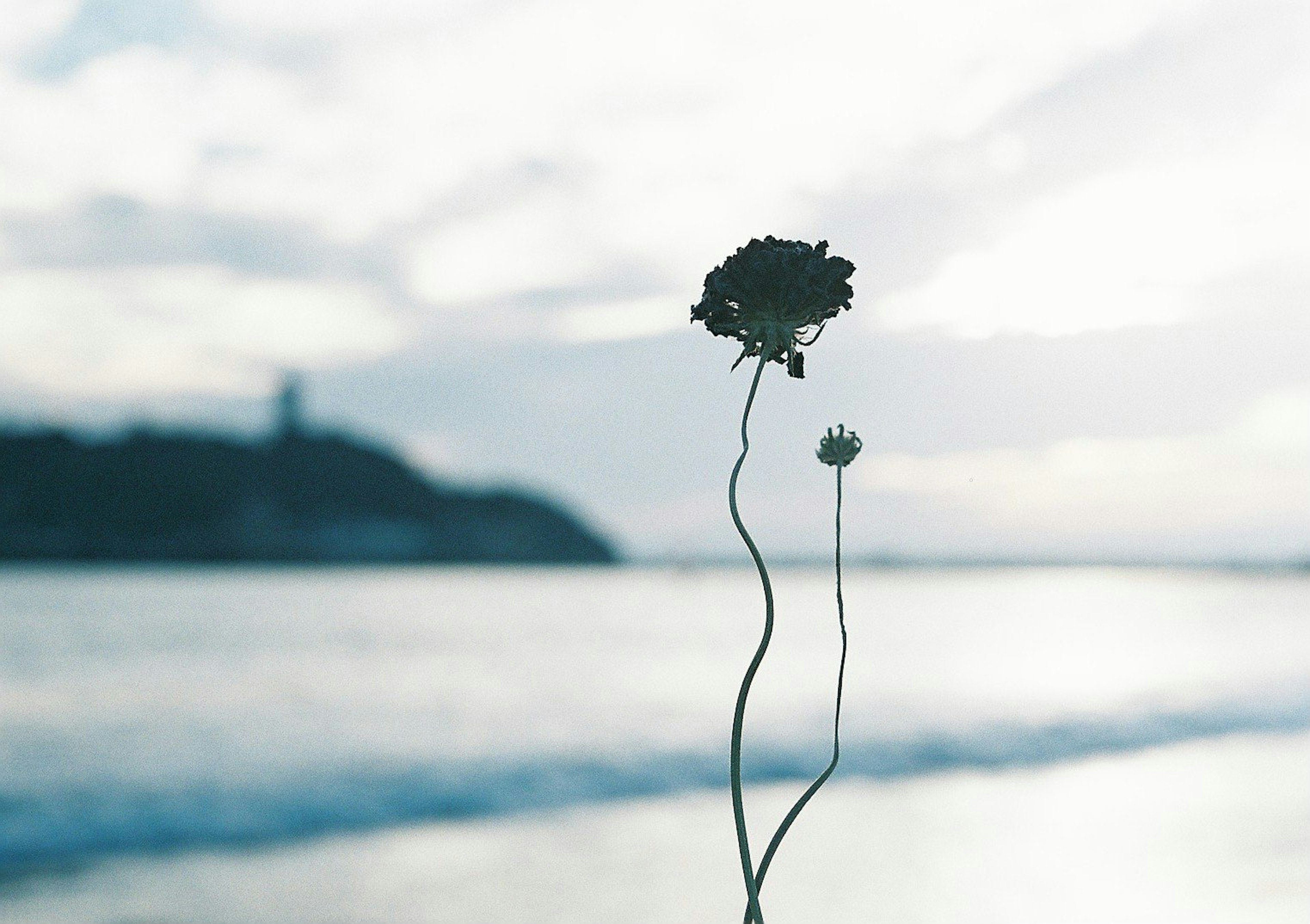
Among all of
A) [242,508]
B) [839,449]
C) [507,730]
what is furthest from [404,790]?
[242,508]

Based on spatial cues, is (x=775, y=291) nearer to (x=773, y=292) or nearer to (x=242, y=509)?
(x=773, y=292)

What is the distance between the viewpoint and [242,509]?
389ft

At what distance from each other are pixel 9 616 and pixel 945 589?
167ft

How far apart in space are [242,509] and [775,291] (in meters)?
125

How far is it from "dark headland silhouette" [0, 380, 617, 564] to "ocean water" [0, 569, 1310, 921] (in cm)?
8895

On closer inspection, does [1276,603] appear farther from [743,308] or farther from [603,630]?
[743,308]

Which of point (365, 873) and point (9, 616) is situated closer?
point (365, 873)

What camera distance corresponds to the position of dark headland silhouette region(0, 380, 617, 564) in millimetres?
111812

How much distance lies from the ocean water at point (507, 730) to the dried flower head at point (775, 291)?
4469 millimetres

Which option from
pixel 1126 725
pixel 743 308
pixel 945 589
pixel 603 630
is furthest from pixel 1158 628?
pixel 945 589

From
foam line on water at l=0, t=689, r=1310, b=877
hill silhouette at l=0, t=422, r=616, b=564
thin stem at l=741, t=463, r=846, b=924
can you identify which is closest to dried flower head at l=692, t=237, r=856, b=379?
thin stem at l=741, t=463, r=846, b=924

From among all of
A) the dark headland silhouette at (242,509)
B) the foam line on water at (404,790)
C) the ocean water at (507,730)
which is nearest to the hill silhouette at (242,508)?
the dark headland silhouette at (242,509)

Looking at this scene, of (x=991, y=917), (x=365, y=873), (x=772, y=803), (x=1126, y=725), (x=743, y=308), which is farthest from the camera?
(x=1126, y=725)

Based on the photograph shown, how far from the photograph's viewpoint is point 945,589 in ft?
220
